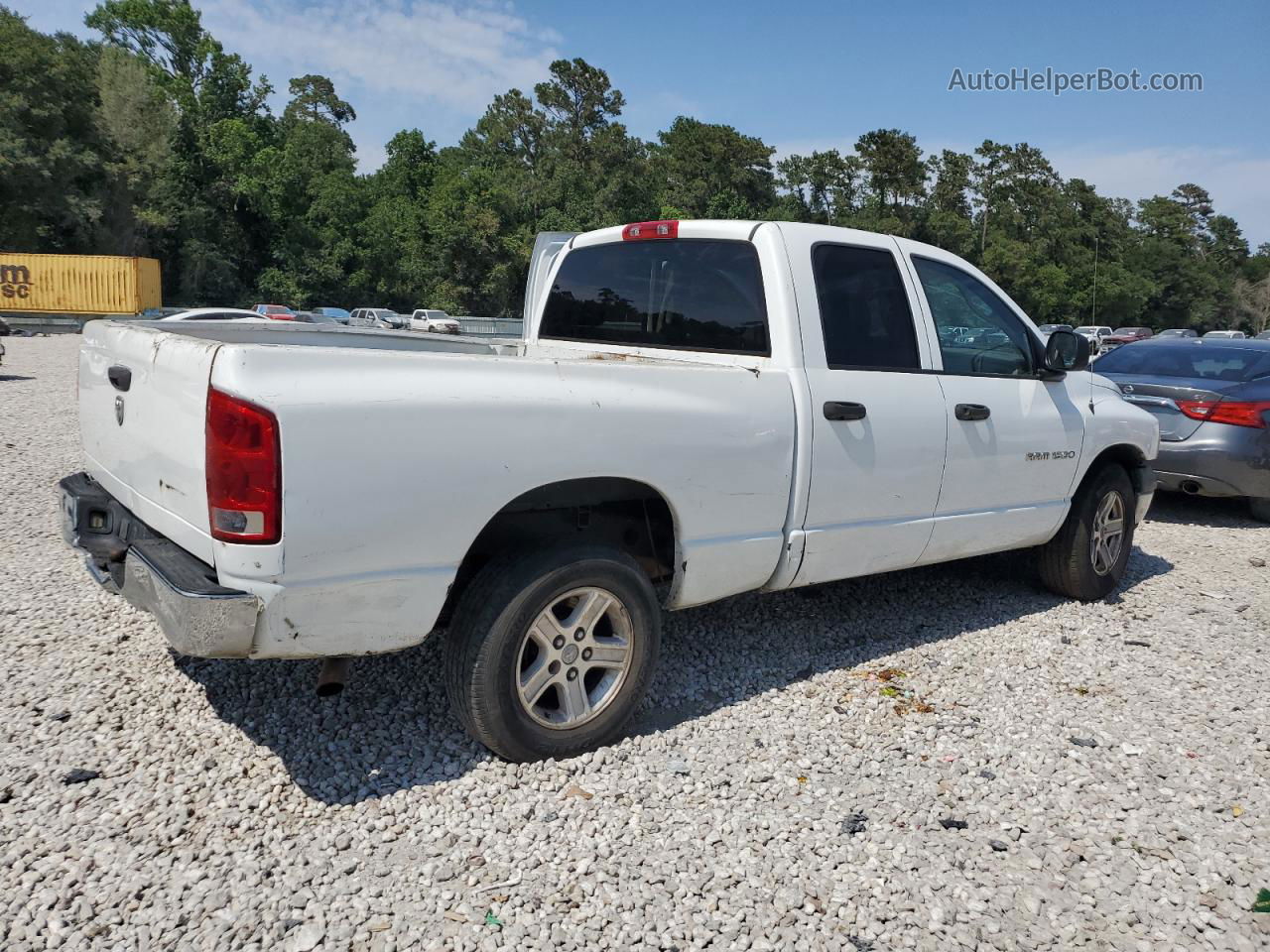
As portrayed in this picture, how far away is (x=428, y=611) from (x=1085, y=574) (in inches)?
161

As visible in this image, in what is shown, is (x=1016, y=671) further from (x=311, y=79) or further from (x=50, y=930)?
(x=311, y=79)

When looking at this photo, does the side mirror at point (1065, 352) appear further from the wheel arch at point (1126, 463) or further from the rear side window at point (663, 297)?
the rear side window at point (663, 297)

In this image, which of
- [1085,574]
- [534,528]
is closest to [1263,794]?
[1085,574]

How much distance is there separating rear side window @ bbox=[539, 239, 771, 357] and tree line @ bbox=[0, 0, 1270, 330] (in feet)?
153

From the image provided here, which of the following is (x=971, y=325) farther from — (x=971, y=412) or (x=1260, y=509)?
(x=1260, y=509)

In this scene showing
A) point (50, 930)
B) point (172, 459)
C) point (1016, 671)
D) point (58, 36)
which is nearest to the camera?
point (50, 930)

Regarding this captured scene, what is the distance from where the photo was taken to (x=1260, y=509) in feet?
27.0

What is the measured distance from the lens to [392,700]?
12.4 ft

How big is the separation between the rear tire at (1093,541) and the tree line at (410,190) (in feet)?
158

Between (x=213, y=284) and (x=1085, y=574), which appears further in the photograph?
(x=213, y=284)

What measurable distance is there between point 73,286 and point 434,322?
1448cm

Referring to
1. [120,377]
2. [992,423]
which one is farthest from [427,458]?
[992,423]

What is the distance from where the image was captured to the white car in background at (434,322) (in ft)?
119

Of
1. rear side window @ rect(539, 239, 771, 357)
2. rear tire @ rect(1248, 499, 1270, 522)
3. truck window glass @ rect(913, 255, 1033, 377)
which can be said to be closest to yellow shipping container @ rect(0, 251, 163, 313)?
rear side window @ rect(539, 239, 771, 357)
